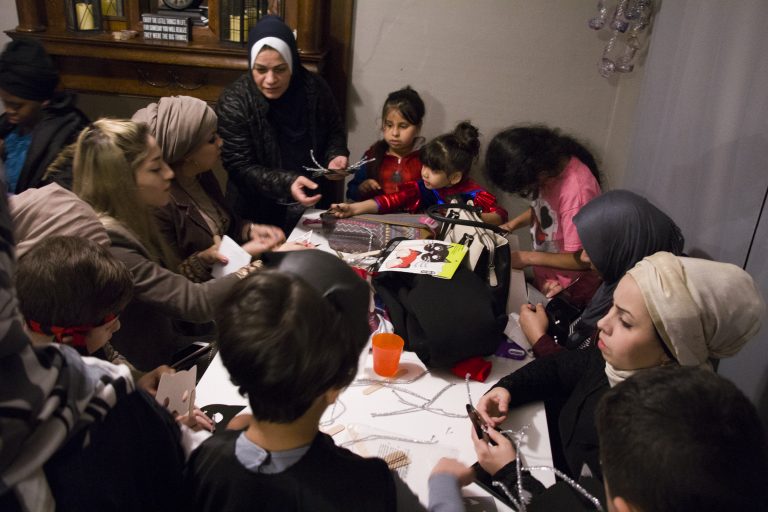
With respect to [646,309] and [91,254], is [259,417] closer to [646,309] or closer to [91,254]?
[91,254]

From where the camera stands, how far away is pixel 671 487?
2.68 feet

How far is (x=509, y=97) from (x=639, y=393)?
2.54 m

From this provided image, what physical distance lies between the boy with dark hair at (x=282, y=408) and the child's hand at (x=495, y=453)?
42 centimetres

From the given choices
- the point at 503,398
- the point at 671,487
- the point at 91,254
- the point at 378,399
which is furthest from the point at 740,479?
the point at 91,254

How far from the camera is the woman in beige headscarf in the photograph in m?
2.05

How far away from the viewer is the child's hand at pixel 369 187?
109 inches

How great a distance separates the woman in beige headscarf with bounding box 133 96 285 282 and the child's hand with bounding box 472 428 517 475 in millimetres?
1065

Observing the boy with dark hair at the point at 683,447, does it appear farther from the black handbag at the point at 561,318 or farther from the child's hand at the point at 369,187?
the child's hand at the point at 369,187

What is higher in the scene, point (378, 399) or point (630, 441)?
point (630, 441)

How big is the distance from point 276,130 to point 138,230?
46.2 inches

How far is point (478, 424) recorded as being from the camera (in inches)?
53.1

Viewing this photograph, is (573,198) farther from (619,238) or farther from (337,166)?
(337,166)

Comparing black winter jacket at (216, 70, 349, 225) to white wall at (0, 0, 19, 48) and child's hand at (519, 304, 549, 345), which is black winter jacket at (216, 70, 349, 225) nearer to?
child's hand at (519, 304, 549, 345)

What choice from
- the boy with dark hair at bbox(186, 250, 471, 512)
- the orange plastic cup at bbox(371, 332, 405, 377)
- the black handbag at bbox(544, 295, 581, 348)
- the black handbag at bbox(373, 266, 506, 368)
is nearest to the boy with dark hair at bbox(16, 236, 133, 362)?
the boy with dark hair at bbox(186, 250, 471, 512)
